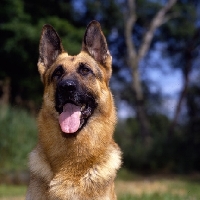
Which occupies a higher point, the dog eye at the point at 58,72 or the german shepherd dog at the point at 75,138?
the dog eye at the point at 58,72

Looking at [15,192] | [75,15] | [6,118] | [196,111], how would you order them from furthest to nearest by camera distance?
[75,15] → [196,111] → [6,118] → [15,192]

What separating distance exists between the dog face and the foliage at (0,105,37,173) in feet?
22.7

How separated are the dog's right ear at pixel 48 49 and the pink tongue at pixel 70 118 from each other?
744 millimetres

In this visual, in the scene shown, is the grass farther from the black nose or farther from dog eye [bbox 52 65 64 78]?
the black nose

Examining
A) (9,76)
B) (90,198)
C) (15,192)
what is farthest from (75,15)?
(90,198)

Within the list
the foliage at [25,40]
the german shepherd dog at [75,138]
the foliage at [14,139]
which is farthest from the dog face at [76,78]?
the foliage at [25,40]

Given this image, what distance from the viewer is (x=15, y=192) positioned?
31.9 feet

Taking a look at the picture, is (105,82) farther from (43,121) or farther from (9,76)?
(9,76)

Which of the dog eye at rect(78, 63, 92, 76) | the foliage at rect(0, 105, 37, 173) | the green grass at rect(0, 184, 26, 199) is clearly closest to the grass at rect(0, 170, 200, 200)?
the green grass at rect(0, 184, 26, 199)

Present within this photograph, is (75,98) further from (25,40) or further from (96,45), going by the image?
(25,40)

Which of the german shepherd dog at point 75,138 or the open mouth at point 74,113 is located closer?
the german shepherd dog at point 75,138

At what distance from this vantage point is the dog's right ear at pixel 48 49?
17.0 feet

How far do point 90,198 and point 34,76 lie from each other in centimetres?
1477

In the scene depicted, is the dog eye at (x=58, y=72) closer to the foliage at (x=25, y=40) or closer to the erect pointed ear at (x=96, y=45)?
the erect pointed ear at (x=96, y=45)
